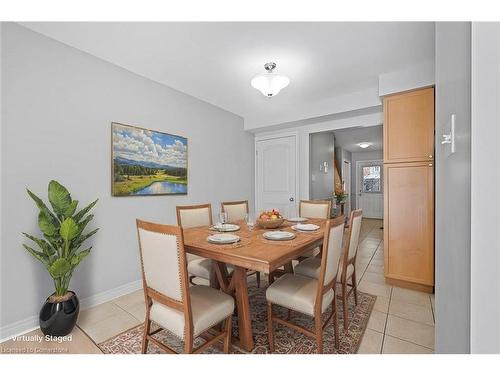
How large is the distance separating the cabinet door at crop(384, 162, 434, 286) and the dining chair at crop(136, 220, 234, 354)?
2.22 metres

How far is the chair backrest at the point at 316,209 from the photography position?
2840mm

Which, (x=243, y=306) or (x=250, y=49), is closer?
(x=243, y=306)

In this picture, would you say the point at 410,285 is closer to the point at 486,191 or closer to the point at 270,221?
the point at 270,221

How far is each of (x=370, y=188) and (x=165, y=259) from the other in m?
8.55

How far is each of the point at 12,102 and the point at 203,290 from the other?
213 centimetres

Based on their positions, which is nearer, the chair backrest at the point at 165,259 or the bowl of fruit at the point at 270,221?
the chair backrest at the point at 165,259

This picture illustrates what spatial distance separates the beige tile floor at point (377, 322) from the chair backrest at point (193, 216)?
91 centimetres

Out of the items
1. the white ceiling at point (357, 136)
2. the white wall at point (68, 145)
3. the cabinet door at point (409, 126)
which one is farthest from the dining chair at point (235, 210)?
the white ceiling at point (357, 136)

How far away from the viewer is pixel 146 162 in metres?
2.70

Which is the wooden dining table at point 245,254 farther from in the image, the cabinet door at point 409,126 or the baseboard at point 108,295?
the cabinet door at point 409,126

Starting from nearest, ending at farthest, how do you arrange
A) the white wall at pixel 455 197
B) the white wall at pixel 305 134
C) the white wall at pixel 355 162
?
the white wall at pixel 455 197 < the white wall at pixel 305 134 < the white wall at pixel 355 162

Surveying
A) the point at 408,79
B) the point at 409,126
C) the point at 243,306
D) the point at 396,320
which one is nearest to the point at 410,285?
the point at 396,320

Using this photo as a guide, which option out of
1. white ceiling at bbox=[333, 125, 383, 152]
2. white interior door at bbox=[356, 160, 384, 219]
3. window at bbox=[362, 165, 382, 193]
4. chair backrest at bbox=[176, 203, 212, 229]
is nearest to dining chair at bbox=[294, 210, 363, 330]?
chair backrest at bbox=[176, 203, 212, 229]
